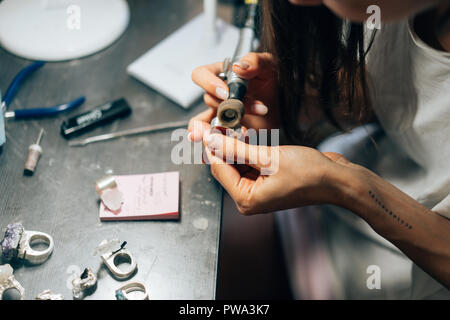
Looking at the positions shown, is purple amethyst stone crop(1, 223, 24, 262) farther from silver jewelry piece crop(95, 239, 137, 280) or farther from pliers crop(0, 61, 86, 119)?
pliers crop(0, 61, 86, 119)

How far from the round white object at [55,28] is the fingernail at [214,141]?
36 centimetres

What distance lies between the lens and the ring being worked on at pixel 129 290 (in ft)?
1.59

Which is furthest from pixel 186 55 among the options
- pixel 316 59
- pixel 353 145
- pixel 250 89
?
Answer: pixel 353 145

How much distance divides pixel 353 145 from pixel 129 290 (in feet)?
1.74

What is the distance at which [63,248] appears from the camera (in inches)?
21.0

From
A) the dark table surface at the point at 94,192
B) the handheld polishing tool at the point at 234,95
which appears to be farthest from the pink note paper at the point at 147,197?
the handheld polishing tool at the point at 234,95

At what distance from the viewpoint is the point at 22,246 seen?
1.68 feet

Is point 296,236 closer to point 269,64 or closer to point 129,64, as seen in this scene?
point 269,64

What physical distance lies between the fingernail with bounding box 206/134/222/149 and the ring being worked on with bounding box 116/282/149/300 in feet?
0.71

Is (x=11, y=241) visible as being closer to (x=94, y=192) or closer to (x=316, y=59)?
(x=94, y=192)

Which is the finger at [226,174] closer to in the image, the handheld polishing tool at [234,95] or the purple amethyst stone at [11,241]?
the handheld polishing tool at [234,95]

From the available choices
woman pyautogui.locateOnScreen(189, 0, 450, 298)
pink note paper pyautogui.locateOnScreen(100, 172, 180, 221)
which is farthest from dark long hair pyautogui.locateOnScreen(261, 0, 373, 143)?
pink note paper pyautogui.locateOnScreen(100, 172, 180, 221)

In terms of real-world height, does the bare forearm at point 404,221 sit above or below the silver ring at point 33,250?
above
